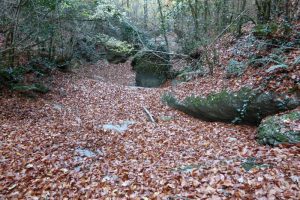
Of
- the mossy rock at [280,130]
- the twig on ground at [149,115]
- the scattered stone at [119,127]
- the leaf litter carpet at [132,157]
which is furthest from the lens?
the twig on ground at [149,115]

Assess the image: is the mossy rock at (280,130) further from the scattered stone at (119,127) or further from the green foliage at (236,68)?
the scattered stone at (119,127)

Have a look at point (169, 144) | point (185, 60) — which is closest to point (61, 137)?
point (169, 144)

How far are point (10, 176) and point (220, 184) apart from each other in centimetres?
440

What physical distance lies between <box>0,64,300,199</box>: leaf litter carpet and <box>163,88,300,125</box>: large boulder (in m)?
0.30

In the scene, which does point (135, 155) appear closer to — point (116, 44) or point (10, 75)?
point (10, 75)

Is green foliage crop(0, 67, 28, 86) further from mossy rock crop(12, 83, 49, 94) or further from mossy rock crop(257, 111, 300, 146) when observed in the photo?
mossy rock crop(257, 111, 300, 146)

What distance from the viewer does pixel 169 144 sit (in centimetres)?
716

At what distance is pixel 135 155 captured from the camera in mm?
6645

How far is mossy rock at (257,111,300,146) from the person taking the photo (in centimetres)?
554

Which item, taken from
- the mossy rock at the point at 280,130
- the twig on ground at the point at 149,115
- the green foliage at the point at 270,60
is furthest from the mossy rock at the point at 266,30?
the twig on ground at the point at 149,115

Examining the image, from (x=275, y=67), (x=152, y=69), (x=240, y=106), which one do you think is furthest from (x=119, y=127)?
(x=152, y=69)

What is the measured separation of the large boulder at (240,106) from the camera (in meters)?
6.79

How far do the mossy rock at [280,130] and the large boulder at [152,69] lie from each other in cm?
1163

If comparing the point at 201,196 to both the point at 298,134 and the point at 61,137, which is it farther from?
the point at 61,137
